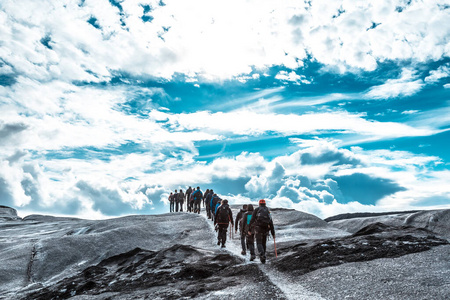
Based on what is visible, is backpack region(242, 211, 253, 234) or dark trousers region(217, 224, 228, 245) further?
dark trousers region(217, 224, 228, 245)

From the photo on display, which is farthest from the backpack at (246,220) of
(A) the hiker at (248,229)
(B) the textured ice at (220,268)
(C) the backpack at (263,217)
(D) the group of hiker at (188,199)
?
(D) the group of hiker at (188,199)

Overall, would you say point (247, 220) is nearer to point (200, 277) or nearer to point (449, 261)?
point (200, 277)

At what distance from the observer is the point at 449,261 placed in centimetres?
1030

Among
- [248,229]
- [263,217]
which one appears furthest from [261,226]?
[248,229]

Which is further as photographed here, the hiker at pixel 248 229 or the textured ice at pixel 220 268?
the hiker at pixel 248 229

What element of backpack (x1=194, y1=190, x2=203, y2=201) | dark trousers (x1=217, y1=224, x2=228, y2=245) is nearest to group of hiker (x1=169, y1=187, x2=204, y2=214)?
backpack (x1=194, y1=190, x2=203, y2=201)

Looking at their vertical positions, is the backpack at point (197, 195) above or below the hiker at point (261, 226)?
above

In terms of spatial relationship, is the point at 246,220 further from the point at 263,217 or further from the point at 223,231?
the point at 223,231

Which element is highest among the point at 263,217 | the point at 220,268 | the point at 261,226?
the point at 263,217

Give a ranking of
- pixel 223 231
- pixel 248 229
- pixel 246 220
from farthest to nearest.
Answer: pixel 223 231, pixel 246 220, pixel 248 229

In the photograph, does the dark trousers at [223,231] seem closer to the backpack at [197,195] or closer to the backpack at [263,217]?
the backpack at [263,217]

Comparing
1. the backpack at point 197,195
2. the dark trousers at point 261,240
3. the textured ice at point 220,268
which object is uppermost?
the backpack at point 197,195

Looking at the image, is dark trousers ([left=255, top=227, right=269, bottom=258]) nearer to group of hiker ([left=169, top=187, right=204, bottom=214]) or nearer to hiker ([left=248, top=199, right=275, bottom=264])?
hiker ([left=248, top=199, right=275, bottom=264])

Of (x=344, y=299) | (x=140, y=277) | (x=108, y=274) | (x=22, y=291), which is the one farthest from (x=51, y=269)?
(x=344, y=299)
